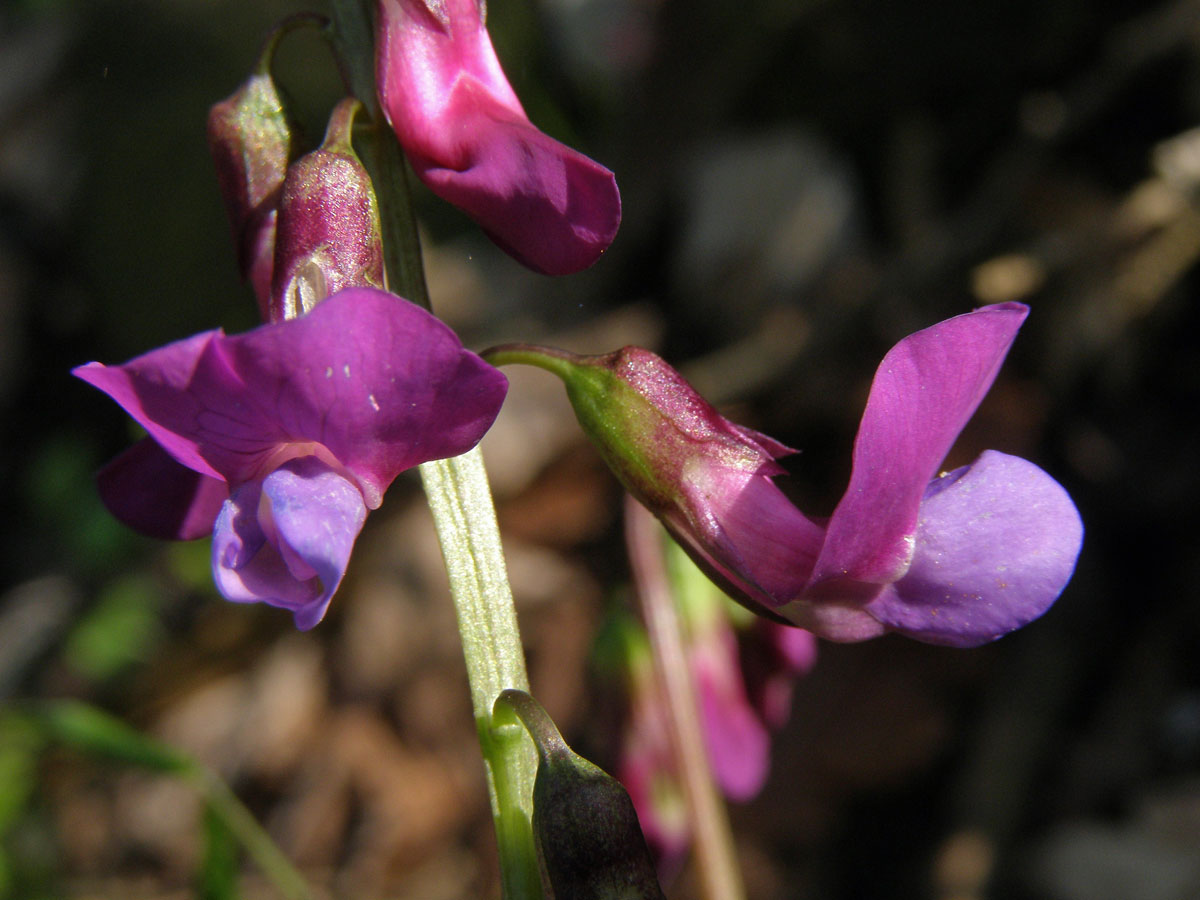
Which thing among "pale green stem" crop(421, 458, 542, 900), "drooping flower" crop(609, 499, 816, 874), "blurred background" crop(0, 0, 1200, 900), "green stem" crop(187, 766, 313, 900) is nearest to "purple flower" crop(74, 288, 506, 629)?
"pale green stem" crop(421, 458, 542, 900)

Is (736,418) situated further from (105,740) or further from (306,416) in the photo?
(306,416)

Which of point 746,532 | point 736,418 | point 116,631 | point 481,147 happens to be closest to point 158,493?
point 481,147

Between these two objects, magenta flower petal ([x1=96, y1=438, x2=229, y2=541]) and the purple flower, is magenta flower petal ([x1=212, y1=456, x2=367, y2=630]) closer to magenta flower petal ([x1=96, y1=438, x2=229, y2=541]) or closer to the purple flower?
the purple flower

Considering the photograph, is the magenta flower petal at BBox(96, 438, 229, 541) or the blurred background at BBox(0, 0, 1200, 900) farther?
the blurred background at BBox(0, 0, 1200, 900)

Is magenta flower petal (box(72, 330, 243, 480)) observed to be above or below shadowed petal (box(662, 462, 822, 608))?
above

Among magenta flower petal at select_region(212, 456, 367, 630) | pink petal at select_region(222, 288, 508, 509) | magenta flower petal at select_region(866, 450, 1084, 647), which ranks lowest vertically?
magenta flower petal at select_region(212, 456, 367, 630)

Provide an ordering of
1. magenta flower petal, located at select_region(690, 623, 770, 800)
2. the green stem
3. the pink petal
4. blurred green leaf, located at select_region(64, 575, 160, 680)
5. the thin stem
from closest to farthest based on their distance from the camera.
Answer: the pink petal, the green stem, the thin stem, magenta flower petal, located at select_region(690, 623, 770, 800), blurred green leaf, located at select_region(64, 575, 160, 680)

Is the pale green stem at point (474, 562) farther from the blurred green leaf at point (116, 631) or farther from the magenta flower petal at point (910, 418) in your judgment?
the blurred green leaf at point (116, 631)
